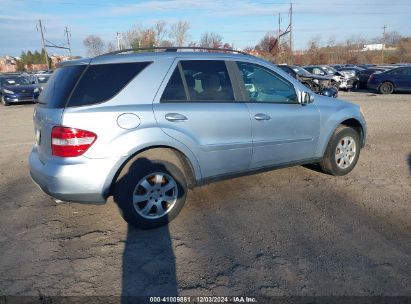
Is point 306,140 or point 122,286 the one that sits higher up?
point 306,140

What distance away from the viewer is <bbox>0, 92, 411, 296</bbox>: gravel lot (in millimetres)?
2643

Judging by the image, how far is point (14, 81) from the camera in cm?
1805

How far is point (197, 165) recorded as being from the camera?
142 inches

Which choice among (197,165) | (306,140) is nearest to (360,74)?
(306,140)

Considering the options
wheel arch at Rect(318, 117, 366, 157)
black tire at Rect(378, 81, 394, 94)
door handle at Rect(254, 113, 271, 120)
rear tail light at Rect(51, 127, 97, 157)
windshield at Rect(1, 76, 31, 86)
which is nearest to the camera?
rear tail light at Rect(51, 127, 97, 157)

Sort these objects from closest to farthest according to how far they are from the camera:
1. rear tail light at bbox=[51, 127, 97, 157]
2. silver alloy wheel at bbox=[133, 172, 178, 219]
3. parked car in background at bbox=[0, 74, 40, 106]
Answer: rear tail light at bbox=[51, 127, 97, 157] < silver alloy wheel at bbox=[133, 172, 178, 219] < parked car in background at bbox=[0, 74, 40, 106]

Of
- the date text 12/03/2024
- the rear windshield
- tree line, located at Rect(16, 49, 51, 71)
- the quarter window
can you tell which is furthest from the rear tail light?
tree line, located at Rect(16, 49, 51, 71)

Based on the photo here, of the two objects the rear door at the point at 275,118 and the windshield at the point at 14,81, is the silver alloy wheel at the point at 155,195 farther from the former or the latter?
the windshield at the point at 14,81

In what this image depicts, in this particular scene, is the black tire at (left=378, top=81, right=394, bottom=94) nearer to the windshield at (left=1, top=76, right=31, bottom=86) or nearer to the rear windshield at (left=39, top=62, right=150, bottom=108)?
the rear windshield at (left=39, top=62, right=150, bottom=108)

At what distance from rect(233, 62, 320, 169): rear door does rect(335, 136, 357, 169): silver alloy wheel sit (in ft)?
2.02

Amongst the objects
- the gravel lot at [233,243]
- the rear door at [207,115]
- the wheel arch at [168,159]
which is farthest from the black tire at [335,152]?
the wheel arch at [168,159]

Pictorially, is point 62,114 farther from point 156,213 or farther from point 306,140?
point 306,140

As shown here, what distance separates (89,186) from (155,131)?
809mm

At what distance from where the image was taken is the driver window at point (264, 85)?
12.9 ft
